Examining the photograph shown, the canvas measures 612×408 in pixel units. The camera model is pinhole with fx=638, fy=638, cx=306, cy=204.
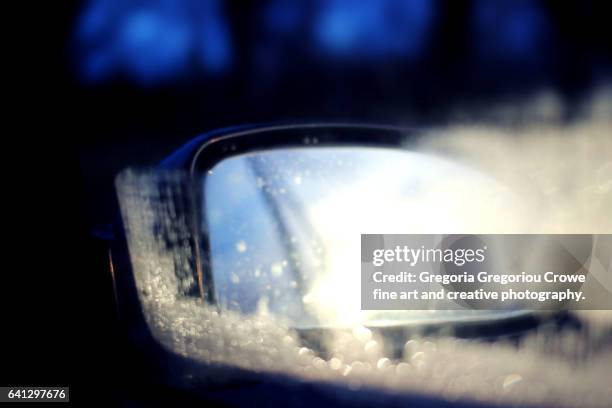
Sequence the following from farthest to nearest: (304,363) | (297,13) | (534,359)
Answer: (297,13)
(534,359)
(304,363)

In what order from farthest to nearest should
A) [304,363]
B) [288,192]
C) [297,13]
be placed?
[297,13]
[288,192]
[304,363]

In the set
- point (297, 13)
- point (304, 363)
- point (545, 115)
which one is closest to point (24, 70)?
point (304, 363)

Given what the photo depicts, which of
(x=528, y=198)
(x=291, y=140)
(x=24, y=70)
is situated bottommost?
(x=528, y=198)

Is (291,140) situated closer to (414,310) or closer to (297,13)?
(414,310)

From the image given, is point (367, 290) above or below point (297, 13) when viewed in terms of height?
below

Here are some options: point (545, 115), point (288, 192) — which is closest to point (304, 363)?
point (288, 192)

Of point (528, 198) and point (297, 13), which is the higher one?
point (297, 13)

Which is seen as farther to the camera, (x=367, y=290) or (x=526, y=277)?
(x=526, y=277)

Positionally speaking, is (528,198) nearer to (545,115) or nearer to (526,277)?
(526,277)

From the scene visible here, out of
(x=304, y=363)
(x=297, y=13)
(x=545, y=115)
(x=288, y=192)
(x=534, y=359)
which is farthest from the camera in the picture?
(x=297, y=13)
